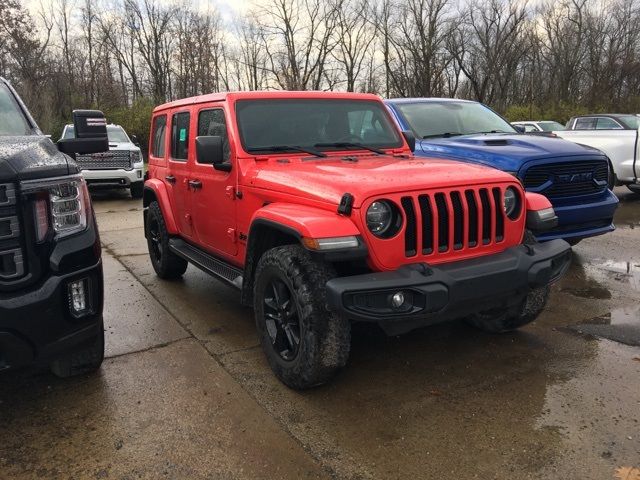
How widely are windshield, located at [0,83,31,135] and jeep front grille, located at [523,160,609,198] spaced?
4.22 m

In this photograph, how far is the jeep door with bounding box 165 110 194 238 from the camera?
479cm

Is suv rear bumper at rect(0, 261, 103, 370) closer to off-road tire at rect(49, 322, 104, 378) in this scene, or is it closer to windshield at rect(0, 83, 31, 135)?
off-road tire at rect(49, 322, 104, 378)

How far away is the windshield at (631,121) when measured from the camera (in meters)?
10.5

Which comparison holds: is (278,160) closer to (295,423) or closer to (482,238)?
(482,238)

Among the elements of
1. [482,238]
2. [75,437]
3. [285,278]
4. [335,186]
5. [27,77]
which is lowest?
[75,437]

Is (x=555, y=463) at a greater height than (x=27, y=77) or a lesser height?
lesser

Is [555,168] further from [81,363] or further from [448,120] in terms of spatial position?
[81,363]

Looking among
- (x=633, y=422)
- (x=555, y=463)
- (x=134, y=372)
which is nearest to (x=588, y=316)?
(x=633, y=422)

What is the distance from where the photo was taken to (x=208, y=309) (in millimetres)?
4793

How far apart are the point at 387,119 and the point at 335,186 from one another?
6.02ft

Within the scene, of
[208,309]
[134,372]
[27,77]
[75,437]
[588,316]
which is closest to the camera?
[75,437]

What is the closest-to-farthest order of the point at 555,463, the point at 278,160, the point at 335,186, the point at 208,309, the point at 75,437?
the point at 555,463
the point at 75,437
the point at 335,186
the point at 278,160
the point at 208,309

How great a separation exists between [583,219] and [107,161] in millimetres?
10613

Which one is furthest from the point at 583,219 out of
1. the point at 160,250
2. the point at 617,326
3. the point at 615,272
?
the point at 160,250
